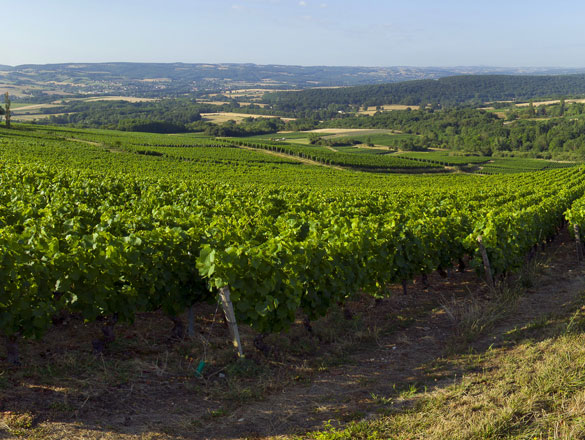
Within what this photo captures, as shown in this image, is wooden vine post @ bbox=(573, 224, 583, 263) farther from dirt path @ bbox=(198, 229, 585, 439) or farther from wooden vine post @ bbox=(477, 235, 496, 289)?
wooden vine post @ bbox=(477, 235, 496, 289)

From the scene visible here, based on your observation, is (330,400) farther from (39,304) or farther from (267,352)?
(39,304)

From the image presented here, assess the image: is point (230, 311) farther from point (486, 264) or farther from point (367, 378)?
point (486, 264)

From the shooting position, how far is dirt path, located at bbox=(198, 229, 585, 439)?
5.18 metres

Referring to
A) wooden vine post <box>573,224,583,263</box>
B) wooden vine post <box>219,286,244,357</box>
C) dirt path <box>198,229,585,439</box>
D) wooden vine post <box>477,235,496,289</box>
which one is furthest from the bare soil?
wooden vine post <box>573,224,583,263</box>

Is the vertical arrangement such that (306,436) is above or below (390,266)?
below

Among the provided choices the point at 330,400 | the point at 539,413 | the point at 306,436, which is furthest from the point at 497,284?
the point at 306,436

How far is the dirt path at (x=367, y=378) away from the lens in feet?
17.0

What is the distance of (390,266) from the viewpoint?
9.52 m

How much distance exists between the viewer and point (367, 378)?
6.41m

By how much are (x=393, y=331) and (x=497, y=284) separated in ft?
14.5

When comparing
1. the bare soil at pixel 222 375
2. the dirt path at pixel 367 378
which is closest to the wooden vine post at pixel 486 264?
the dirt path at pixel 367 378

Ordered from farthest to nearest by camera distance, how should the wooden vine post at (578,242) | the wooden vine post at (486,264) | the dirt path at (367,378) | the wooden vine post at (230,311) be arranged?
1. the wooden vine post at (578,242)
2. the wooden vine post at (486,264)
3. the wooden vine post at (230,311)
4. the dirt path at (367,378)

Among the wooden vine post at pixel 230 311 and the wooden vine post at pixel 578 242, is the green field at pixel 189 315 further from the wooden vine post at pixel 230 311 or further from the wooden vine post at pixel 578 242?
the wooden vine post at pixel 578 242

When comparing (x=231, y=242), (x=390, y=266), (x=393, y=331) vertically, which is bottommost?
(x=393, y=331)
